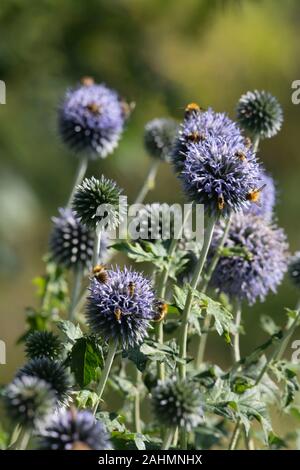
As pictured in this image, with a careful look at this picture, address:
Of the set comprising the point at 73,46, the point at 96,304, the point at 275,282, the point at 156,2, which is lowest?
the point at 96,304

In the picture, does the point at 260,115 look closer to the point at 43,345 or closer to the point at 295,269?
the point at 295,269

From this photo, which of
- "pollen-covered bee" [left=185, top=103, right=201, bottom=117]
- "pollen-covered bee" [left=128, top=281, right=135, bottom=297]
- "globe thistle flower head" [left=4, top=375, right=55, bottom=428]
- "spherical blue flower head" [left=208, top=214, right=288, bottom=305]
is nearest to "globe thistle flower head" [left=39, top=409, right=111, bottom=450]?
"globe thistle flower head" [left=4, top=375, right=55, bottom=428]

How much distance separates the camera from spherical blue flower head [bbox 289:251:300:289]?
3.55 metres

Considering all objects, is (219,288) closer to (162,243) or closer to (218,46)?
(162,243)

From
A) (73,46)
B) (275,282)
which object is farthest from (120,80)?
(275,282)

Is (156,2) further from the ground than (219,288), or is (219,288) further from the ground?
(156,2)

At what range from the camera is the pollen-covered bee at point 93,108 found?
4129 millimetres

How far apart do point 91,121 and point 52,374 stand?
6.39 feet

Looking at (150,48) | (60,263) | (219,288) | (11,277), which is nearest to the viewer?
(219,288)

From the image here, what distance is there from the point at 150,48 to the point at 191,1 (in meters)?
0.74

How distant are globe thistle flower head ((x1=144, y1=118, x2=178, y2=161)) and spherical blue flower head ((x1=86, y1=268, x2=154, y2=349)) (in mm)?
1446

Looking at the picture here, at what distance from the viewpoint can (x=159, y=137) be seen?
408cm

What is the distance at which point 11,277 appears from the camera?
16.4 feet

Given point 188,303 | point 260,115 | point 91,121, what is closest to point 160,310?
point 188,303
